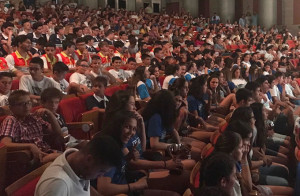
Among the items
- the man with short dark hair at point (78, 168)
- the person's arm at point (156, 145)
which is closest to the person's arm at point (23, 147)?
the person's arm at point (156, 145)

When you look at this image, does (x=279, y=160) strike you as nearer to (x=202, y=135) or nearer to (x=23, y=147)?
(x=202, y=135)

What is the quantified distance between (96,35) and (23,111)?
774 cm

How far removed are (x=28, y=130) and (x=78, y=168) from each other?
166 cm

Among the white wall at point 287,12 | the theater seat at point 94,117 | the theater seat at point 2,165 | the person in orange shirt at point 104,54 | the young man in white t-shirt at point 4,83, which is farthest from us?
the white wall at point 287,12

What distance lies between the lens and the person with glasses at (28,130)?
327 cm

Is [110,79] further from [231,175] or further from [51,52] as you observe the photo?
[231,175]

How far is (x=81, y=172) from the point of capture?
2041 mm

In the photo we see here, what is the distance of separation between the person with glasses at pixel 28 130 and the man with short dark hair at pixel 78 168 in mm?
1287

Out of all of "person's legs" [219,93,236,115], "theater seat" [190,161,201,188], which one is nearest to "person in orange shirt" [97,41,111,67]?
"person's legs" [219,93,236,115]

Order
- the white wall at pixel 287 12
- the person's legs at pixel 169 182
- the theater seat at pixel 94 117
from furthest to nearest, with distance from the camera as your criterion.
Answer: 1. the white wall at pixel 287 12
2. the theater seat at pixel 94 117
3. the person's legs at pixel 169 182

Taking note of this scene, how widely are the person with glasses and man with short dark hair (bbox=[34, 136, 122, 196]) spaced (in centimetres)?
129

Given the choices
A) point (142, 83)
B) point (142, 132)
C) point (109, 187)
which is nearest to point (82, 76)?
point (142, 83)

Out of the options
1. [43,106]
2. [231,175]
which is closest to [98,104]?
[43,106]

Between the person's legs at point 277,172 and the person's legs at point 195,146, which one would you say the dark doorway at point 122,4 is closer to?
the person's legs at point 195,146
